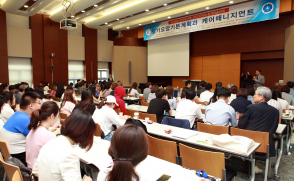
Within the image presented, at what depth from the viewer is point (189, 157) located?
85.4 inches

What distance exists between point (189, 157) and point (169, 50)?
11.2 meters

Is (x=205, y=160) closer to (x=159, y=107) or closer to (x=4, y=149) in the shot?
(x=4, y=149)

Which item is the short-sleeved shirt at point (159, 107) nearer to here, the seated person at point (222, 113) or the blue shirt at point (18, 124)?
the seated person at point (222, 113)

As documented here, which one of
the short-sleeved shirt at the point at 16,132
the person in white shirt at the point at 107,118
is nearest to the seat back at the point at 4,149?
the short-sleeved shirt at the point at 16,132

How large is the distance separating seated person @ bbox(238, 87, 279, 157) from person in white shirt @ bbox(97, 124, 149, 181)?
2.49 metres

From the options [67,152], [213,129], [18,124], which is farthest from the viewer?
[213,129]

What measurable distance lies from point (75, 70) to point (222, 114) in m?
12.6

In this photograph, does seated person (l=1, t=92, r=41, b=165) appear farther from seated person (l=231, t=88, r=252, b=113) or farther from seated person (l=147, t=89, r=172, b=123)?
seated person (l=231, t=88, r=252, b=113)

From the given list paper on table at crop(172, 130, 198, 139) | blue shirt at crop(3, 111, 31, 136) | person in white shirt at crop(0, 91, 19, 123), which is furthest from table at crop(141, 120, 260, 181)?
person in white shirt at crop(0, 91, 19, 123)

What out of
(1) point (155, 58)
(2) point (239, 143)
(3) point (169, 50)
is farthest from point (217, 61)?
(2) point (239, 143)

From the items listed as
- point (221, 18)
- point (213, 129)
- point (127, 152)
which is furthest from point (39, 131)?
point (221, 18)

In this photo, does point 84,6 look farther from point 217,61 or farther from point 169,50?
point 217,61

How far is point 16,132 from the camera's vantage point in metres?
2.37

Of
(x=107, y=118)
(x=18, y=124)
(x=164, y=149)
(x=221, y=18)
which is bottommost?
(x=164, y=149)
